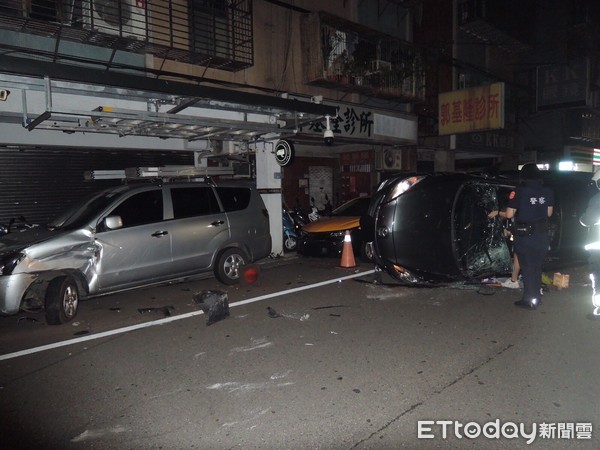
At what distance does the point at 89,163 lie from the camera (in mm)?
10656

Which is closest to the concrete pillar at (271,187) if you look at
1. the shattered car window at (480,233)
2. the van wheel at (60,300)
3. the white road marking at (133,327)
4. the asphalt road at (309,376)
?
the white road marking at (133,327)

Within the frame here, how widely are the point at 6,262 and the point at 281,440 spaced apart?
4.44 metres

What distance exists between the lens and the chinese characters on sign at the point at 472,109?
14078 millimetres

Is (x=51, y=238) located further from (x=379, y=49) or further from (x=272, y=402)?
(x=379, y=49)

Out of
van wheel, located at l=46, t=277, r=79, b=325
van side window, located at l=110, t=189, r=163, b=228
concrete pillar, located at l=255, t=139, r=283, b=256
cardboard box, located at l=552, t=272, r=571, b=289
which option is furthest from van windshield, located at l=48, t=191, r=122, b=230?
cardboard box, located at l=552, t=272, r=571, b=289

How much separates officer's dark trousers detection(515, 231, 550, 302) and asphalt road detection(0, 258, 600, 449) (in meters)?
0.33

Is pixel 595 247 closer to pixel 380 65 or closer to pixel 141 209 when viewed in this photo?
pixel 141 209

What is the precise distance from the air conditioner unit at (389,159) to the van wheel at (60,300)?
11908mm

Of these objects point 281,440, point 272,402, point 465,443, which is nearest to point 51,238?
point 272,402

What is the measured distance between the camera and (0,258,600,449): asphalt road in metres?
3.23

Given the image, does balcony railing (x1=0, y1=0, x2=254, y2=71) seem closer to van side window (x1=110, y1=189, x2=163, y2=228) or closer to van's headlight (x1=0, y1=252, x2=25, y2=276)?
van side window (x1=110, y1=189, x2=163, y2=228)

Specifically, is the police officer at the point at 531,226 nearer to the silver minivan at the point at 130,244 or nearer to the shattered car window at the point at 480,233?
the shattered car window at the point at 480,233

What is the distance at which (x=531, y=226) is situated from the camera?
6133 millimetres

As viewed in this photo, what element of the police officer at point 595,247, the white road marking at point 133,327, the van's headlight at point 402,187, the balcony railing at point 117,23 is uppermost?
the balcony railing at point 117,23
